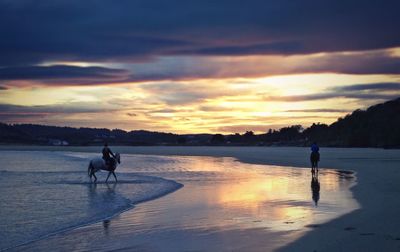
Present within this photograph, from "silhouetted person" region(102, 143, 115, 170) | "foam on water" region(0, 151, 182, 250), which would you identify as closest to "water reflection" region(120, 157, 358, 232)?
"foam on water" region(0, 151, 182, 250)

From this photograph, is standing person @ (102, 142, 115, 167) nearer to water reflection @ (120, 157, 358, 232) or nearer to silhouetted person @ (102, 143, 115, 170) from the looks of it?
silhouetted person @ (102, 143, 115, 170)

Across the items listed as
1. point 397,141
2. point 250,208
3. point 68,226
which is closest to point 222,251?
point 68,226

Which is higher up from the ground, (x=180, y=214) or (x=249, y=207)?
(x=249, y=207)

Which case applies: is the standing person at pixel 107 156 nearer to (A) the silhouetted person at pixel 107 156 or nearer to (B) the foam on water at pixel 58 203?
(A) the silhouetted person at pixel 107 156

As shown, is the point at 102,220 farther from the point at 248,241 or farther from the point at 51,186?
the point at 51,186

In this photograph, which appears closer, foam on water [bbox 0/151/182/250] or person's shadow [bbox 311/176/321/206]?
foam on water [bbox 0/151/182/250]

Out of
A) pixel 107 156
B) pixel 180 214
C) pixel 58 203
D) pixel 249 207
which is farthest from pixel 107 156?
pixel 180 214

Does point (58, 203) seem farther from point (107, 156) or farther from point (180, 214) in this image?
point (107, 156)

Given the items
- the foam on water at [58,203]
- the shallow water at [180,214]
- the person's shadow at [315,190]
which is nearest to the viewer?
the shallow water at [180,214]

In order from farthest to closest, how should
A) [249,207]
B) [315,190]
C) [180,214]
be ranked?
1. [315,190]
2. [249,207]
3. [180,214]

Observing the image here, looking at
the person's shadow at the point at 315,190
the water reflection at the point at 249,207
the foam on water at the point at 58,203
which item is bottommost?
the foam on water at the point at 58,203

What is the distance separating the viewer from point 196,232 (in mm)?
11508

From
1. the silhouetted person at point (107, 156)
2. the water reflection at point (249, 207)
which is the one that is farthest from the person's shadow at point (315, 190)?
the silhouetted person at point (107, 156)

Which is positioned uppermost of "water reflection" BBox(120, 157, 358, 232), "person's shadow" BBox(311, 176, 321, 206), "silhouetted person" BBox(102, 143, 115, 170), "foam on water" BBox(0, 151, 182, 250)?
"silhouetted person" BBox(102, 143, 115, 170)
